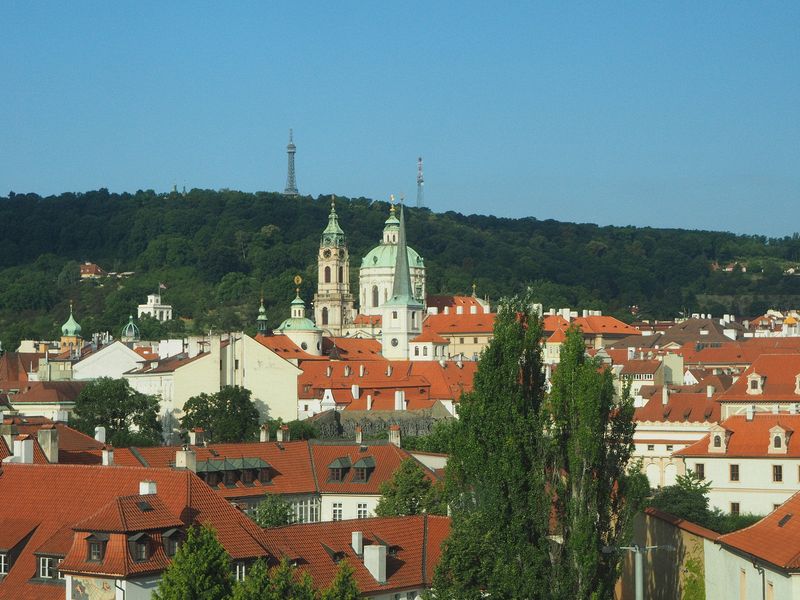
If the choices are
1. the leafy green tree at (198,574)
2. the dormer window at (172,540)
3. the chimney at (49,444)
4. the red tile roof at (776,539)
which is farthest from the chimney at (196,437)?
the leafy green tree at (198,574)

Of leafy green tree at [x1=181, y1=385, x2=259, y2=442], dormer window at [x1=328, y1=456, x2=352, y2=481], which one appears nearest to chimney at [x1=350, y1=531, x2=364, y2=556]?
dormer window at [x1=328, y1=456, x2=352, y2=481]

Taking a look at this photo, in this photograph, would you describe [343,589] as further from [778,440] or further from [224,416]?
[224,416]

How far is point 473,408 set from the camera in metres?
41.0

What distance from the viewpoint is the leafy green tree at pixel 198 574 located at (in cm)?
3156

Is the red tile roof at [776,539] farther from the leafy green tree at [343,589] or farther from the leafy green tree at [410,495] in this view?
the leafy green tree at [410,495]

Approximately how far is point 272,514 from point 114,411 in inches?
2102

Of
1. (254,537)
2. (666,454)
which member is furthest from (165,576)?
(666,454)

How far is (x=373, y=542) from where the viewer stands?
140 ft

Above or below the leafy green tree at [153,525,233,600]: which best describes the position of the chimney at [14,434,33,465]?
above

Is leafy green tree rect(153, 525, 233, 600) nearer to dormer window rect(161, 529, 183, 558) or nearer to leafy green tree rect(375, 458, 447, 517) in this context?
dormer window rect(161, 529, 183, 558)

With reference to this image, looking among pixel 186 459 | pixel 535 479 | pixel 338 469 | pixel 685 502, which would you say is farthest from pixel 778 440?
pixel 535 479

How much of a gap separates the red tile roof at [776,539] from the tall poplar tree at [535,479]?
2667mm

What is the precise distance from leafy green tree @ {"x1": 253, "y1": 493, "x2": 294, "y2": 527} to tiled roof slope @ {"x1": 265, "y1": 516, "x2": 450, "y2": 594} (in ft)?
18.0

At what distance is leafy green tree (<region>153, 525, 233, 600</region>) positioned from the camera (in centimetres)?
3156
